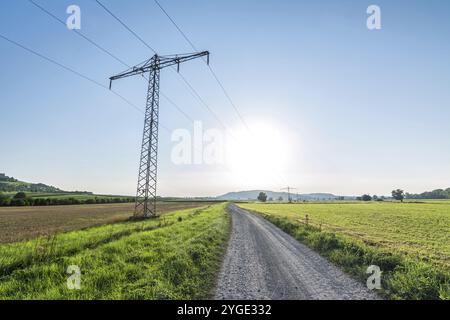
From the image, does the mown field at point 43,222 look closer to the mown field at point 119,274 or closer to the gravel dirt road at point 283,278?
the mown field at point 119,274

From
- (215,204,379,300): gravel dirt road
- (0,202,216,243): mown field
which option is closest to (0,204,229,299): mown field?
(215,204,379,300): gravel dirt road

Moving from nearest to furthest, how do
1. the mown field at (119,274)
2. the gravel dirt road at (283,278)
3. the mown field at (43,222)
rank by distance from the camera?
the mown field at (119,274) → the gravel dirt road at (283,278) → the mown field at (43,222)

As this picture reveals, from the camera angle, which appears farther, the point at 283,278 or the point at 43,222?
the point at 43,222

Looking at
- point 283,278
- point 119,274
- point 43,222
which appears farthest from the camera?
point 43,222

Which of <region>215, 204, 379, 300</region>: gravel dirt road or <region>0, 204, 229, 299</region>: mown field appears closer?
<region>0, 204, 229, 299</region>: mown field

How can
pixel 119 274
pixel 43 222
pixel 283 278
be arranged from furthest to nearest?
1. pixel 43 222
2. pixel 283 278
3. pixel 119 274

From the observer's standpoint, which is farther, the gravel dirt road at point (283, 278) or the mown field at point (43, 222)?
the mown field at point (43, 222)

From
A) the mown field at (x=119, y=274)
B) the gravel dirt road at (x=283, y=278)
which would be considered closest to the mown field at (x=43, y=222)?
the mown field at (x=119, y=274)

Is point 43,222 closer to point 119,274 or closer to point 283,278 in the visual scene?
point 119,274

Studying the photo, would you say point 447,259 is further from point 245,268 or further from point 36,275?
point 36,275

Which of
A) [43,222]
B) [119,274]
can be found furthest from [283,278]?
[43,222]

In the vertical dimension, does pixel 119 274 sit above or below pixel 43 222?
above

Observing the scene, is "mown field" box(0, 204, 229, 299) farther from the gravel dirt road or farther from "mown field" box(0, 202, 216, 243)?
"mown field" box(0, 202, 216, 243)
